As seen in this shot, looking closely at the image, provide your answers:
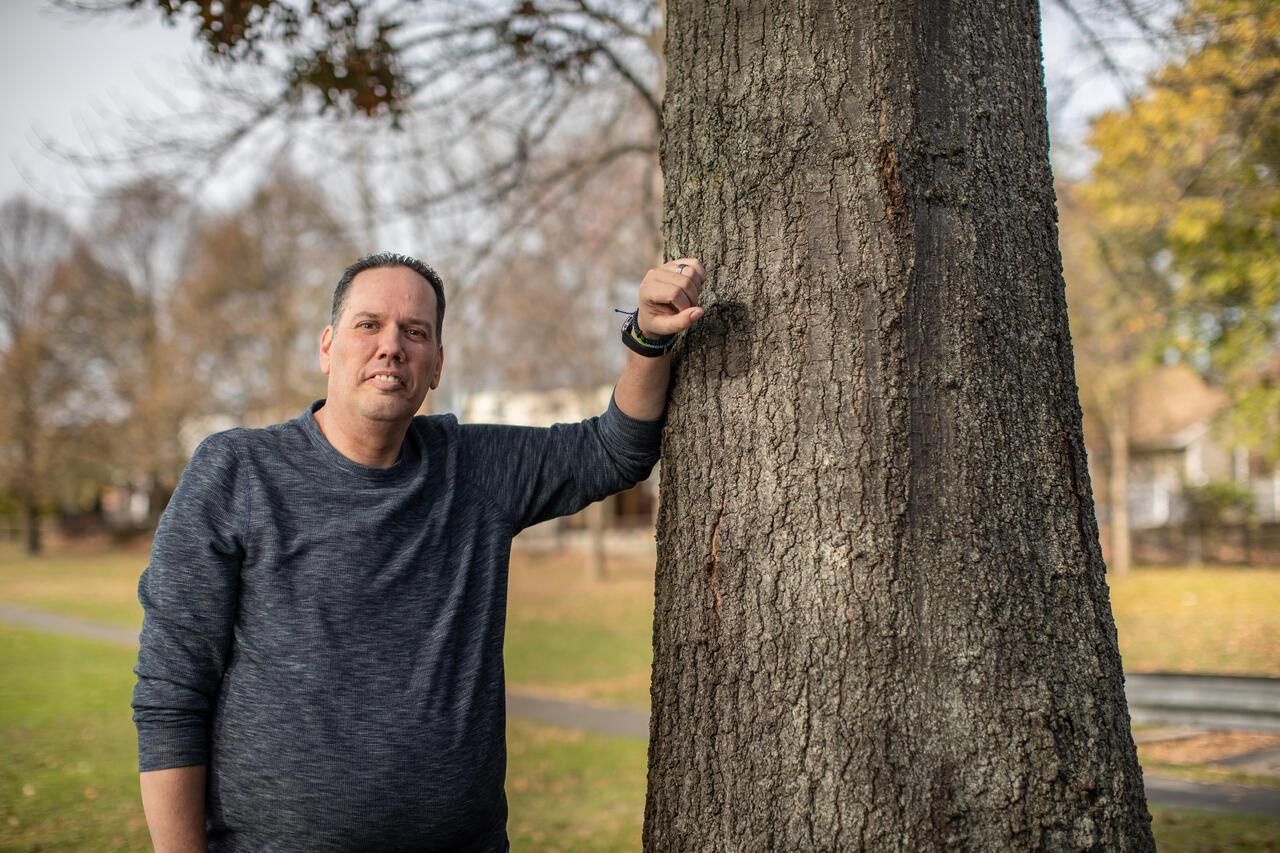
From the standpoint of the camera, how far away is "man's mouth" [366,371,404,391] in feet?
8.47

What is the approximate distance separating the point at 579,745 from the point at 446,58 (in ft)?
18.5

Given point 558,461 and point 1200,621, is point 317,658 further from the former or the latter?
point 1200,621

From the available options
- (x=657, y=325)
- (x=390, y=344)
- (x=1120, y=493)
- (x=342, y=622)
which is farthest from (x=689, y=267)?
(x=1120, y=493)

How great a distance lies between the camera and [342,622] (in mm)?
2449

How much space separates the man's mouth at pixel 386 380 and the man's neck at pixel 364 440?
0.31 ft

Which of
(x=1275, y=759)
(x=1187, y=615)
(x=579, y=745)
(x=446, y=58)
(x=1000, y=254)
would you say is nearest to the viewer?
(x=1000, y=254)

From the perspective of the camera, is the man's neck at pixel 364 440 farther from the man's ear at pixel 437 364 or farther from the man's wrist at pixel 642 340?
the man's wrist at pixel 642 340

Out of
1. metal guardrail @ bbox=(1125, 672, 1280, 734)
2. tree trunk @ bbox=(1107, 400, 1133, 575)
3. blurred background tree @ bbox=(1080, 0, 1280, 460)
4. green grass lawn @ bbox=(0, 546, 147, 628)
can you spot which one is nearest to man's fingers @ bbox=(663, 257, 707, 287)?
blurred background tree @ bbox=(1080, 0, 1280, 460)

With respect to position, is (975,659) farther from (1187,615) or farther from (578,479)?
(1187,615)

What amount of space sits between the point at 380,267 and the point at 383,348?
0.24m

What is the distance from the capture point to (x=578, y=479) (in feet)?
9.68

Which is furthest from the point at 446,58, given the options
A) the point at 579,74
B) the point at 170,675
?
the point at 170,675

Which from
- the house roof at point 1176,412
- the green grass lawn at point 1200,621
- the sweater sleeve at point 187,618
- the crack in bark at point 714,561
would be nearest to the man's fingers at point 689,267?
the crack in bark at point 714,561

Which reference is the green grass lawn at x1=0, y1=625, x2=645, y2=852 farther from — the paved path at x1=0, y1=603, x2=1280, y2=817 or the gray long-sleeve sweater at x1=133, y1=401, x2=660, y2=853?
the gray long-sleeve sweater at x1=133, y1=401, x2=660, y2=853
